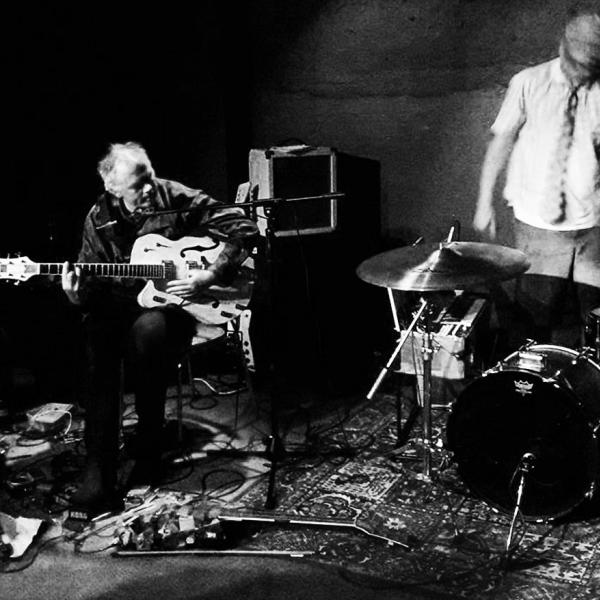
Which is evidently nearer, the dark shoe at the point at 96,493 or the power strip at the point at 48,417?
the dark shoe at the point at 96,493

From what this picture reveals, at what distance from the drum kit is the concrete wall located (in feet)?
4.72

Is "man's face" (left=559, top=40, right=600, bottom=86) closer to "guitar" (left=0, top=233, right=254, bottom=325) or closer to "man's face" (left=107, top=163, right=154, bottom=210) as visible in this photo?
"guitar" (left=0, top=233, right=254, bottom=325)

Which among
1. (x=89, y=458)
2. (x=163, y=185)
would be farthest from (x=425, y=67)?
(x=89, y=458)

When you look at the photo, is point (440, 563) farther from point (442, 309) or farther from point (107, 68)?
point (107, 68)

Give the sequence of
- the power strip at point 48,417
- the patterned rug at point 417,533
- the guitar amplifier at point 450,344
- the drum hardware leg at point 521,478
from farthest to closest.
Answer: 1. the power strip at point 48,417
2. the guitar amplifier at point 450,344
3. the drum hardware leg at point 521,478
4. the patterned rug at point 417,533

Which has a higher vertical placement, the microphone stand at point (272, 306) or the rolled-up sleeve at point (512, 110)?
the rolled-up sleeve at point (512, 110)

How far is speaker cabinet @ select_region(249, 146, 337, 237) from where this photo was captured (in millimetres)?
4832

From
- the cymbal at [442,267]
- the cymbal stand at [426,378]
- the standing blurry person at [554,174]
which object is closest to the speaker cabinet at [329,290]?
the standing blurry person at [554,174]

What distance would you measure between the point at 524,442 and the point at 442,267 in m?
0.79

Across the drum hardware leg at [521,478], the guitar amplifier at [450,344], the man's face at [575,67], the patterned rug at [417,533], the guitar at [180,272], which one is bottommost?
the patterned rug at [417,533]

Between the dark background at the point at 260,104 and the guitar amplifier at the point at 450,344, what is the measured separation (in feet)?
2.37

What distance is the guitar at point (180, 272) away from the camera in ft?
13.0

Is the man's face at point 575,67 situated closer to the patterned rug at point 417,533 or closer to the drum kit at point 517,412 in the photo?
the drum kit at point 517,412

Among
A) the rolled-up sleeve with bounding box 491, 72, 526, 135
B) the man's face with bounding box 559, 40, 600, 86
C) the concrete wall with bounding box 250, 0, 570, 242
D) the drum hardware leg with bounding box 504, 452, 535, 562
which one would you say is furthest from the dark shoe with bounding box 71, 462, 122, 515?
the man's face with bounding box 559, 40, 600, 86
